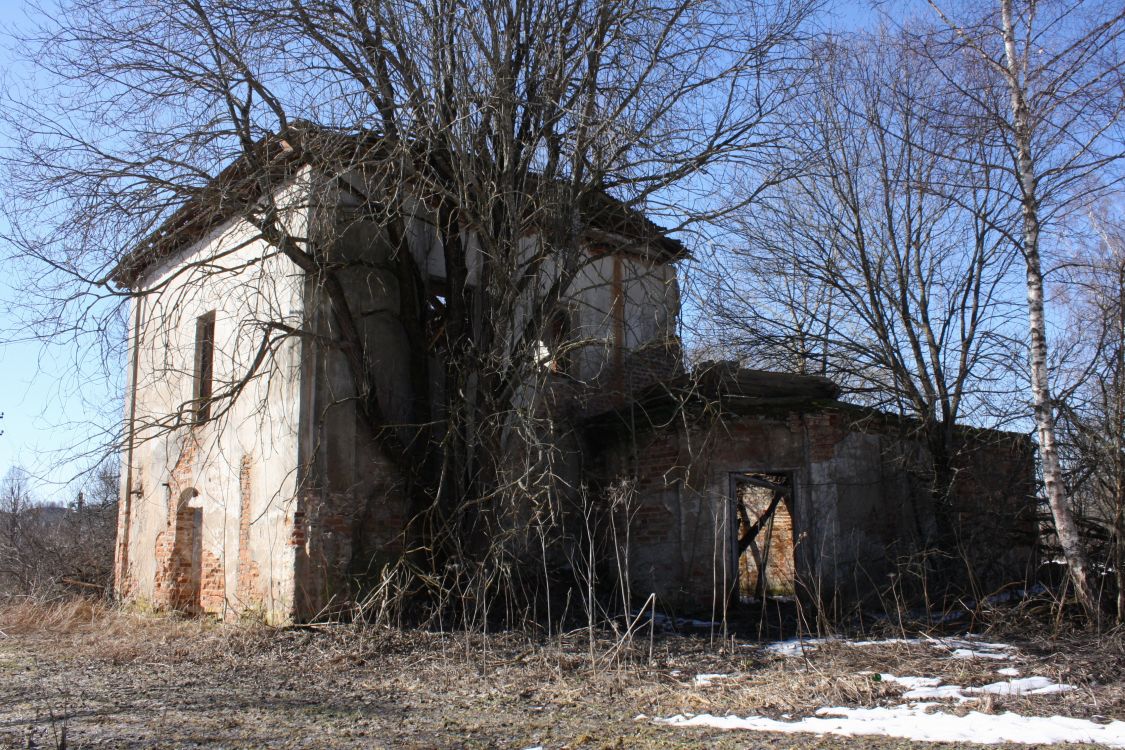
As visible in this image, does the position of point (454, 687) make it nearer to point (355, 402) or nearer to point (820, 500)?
point (355, 402)

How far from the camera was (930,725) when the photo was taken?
5.76 metres

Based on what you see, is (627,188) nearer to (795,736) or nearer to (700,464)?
(700,464)

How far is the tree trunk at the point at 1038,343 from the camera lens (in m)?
8.70

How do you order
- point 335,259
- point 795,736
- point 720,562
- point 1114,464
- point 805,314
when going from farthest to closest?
point 805,314 → point 720,562 → point 335,259 → point 1114,464 → point 795,736

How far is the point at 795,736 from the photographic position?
18.5 feet

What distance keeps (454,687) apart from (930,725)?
3804 millimetres

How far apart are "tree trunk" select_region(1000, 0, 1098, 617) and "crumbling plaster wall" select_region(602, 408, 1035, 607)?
7.57 feet

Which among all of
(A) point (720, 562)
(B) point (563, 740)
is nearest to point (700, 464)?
(A) point (720, 562)

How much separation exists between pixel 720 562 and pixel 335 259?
6275mm

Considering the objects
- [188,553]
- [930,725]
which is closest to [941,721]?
[930,725]

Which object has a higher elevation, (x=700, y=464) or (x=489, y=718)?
(x=700, y=464)

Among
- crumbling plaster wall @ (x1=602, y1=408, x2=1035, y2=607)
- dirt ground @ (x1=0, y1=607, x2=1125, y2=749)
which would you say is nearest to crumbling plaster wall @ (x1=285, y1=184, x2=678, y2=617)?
dirt ground @ (x1=0, y1=607, x2=1125, y2=749)

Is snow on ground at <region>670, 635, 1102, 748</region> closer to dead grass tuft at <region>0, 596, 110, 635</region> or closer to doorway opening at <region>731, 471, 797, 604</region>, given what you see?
doorway opening at <region>731, 471, 797, 604</region>

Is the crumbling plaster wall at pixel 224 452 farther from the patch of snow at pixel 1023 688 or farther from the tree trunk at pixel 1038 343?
the tree trunk at pixel 1038 343
